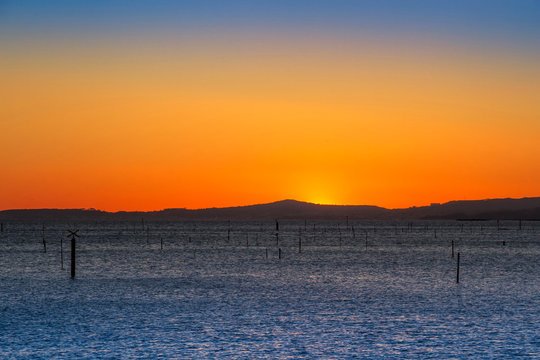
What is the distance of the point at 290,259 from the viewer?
9394 cm

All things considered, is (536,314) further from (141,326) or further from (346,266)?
(346,266)

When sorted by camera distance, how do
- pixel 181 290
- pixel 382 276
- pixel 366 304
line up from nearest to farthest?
1. pixel 366 304
2. pixel 181 290
3. pixel 382 276

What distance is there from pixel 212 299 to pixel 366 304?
11.1 metres

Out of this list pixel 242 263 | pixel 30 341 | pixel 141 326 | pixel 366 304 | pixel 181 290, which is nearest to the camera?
pixel 30 341

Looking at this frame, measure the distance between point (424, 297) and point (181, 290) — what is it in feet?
62.5

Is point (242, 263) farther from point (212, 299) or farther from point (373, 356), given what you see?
point (373, 356)

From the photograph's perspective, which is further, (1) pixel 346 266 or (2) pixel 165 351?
(1) pixel 346 266

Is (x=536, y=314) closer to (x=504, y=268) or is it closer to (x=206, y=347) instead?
(x=206, y=347)

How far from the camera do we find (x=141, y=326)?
119ft

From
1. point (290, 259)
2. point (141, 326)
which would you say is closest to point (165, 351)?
point (141, 326)

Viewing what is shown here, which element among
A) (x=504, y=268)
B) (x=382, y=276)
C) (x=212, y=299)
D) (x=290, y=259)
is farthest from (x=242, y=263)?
(x=212, y=299)

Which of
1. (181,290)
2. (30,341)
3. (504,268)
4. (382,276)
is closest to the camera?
(30,341)

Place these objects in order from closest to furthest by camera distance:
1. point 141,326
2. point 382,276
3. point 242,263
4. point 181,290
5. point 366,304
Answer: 1. point 141,326
2. point 366,304
3. point 181,290
4. point 382,276
5. point 242,263

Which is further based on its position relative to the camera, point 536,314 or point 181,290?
point 181,290
